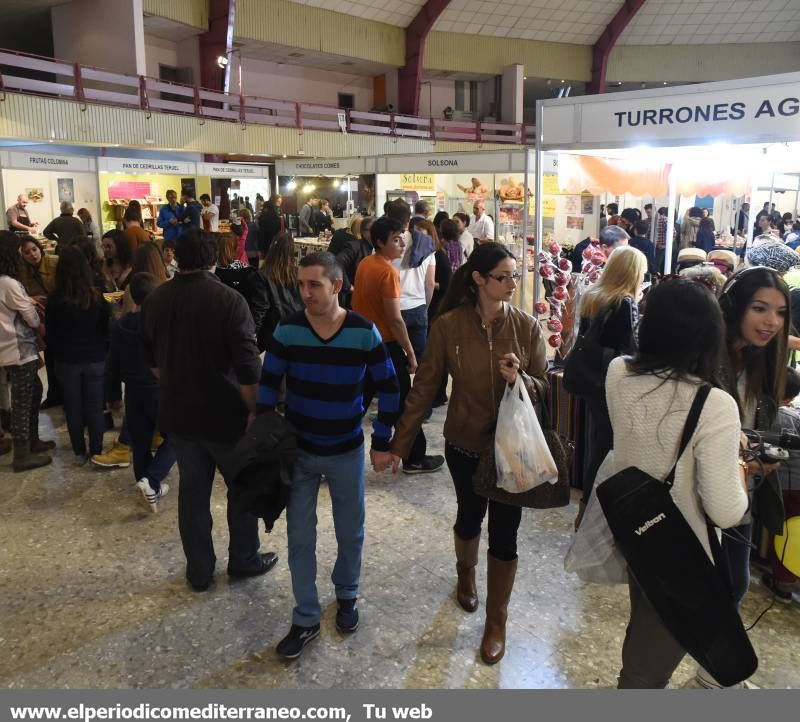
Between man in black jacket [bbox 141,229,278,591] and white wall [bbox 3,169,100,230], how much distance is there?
26.5ft

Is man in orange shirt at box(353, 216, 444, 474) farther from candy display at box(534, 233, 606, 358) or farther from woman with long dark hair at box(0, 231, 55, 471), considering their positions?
woman with long dark hair at box(0, 231, 55, 471)

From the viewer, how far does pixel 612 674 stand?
2500mm

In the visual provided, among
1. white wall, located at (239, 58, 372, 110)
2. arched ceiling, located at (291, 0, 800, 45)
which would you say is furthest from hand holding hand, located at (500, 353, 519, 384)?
arched ceiling, located at (291, 0, 800, 45)

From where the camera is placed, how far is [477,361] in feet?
7.99

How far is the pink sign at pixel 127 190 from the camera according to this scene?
12.1 meters

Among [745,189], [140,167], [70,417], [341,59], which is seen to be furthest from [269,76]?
[70,417]

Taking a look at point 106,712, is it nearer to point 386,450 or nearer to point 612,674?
point 386,450

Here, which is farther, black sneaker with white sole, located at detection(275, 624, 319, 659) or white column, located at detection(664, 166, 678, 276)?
white column, located at detection(664, 166, 678, 276)

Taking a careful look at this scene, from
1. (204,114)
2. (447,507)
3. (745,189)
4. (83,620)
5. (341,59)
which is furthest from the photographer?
(341,59)

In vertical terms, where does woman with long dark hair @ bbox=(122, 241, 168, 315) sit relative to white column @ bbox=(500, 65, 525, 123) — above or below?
below

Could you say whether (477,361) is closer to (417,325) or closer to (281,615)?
(281,615)

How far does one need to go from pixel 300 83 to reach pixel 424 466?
65.8 feet

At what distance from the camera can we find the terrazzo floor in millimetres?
2514

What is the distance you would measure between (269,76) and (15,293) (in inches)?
742
